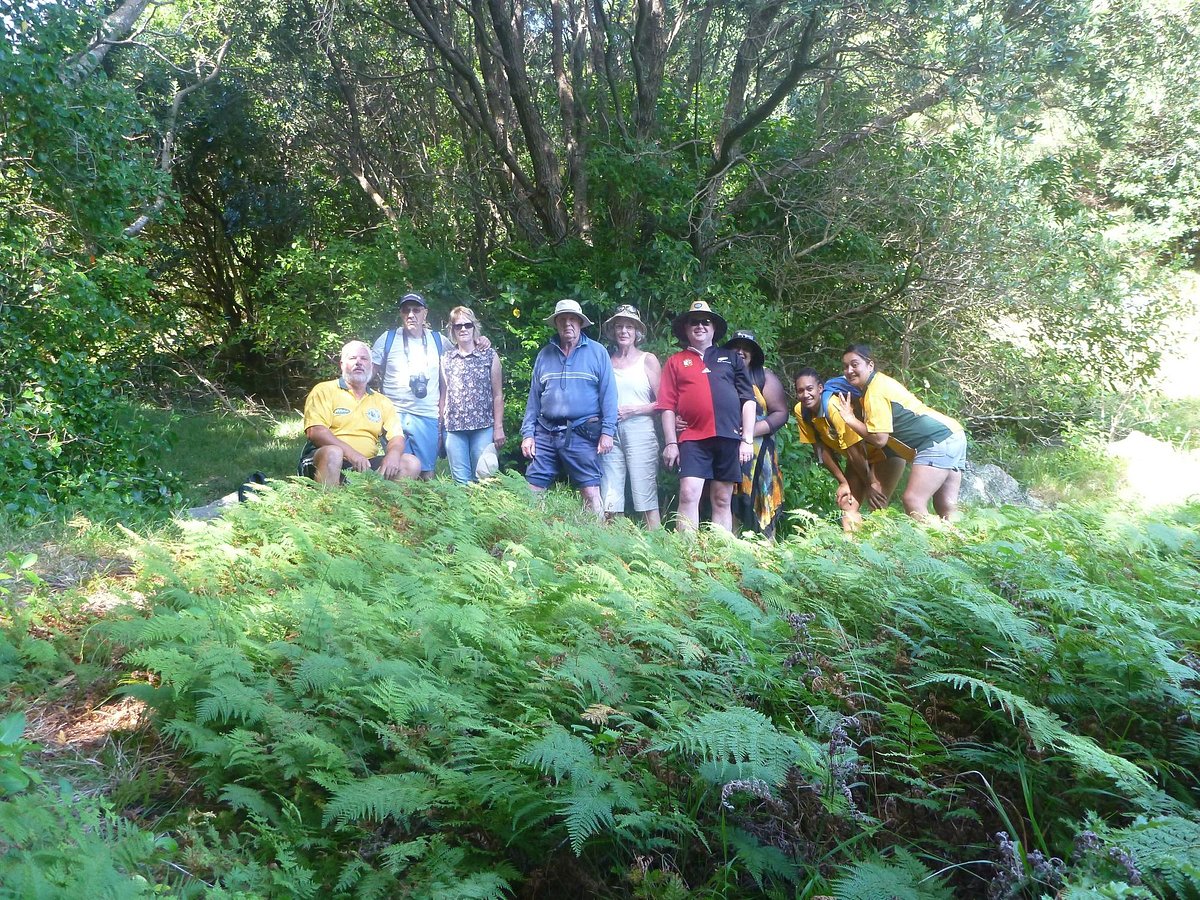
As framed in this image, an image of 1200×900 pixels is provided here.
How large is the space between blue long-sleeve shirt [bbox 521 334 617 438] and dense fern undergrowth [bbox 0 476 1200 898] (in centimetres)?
327

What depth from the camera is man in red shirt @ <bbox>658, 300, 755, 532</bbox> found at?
7.55 m

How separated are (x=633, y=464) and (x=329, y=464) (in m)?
2.62

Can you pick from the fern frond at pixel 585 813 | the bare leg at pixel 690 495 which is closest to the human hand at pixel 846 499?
the bare leg at pixel 690 495

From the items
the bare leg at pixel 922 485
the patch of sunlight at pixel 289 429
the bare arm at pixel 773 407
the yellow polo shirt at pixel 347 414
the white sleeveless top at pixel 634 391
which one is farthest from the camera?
the patch of sunlight at pixel 289 429

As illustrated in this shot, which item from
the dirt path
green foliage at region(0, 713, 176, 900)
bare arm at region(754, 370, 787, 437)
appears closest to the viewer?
green foliage at region(0, 713, 176, 900)

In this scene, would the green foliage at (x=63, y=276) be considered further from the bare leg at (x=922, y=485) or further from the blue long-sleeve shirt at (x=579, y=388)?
the bare leg at (x=922, y=485)

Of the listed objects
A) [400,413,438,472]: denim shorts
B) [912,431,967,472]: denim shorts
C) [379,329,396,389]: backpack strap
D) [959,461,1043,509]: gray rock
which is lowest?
[959,461,1043,509]: gray rock

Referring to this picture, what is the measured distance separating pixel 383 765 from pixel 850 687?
166cm

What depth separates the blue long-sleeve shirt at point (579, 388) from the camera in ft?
25.5

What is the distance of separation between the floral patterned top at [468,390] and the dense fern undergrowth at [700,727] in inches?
146

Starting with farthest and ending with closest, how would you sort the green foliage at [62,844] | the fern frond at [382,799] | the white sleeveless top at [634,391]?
the white sleeveless top at [634,391]
the fern frond at [382,799]
the green foliage at [62,844]

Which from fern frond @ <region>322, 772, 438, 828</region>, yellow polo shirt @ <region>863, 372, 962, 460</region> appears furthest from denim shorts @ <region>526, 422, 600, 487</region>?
fern frond @ <region>322, 772, 438, 828</region>

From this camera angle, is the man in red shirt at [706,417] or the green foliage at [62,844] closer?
the green foliage at [62,844]

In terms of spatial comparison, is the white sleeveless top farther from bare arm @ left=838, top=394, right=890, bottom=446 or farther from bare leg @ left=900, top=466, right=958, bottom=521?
bare leg @ left=900, top=466, right=958, bottom=521
